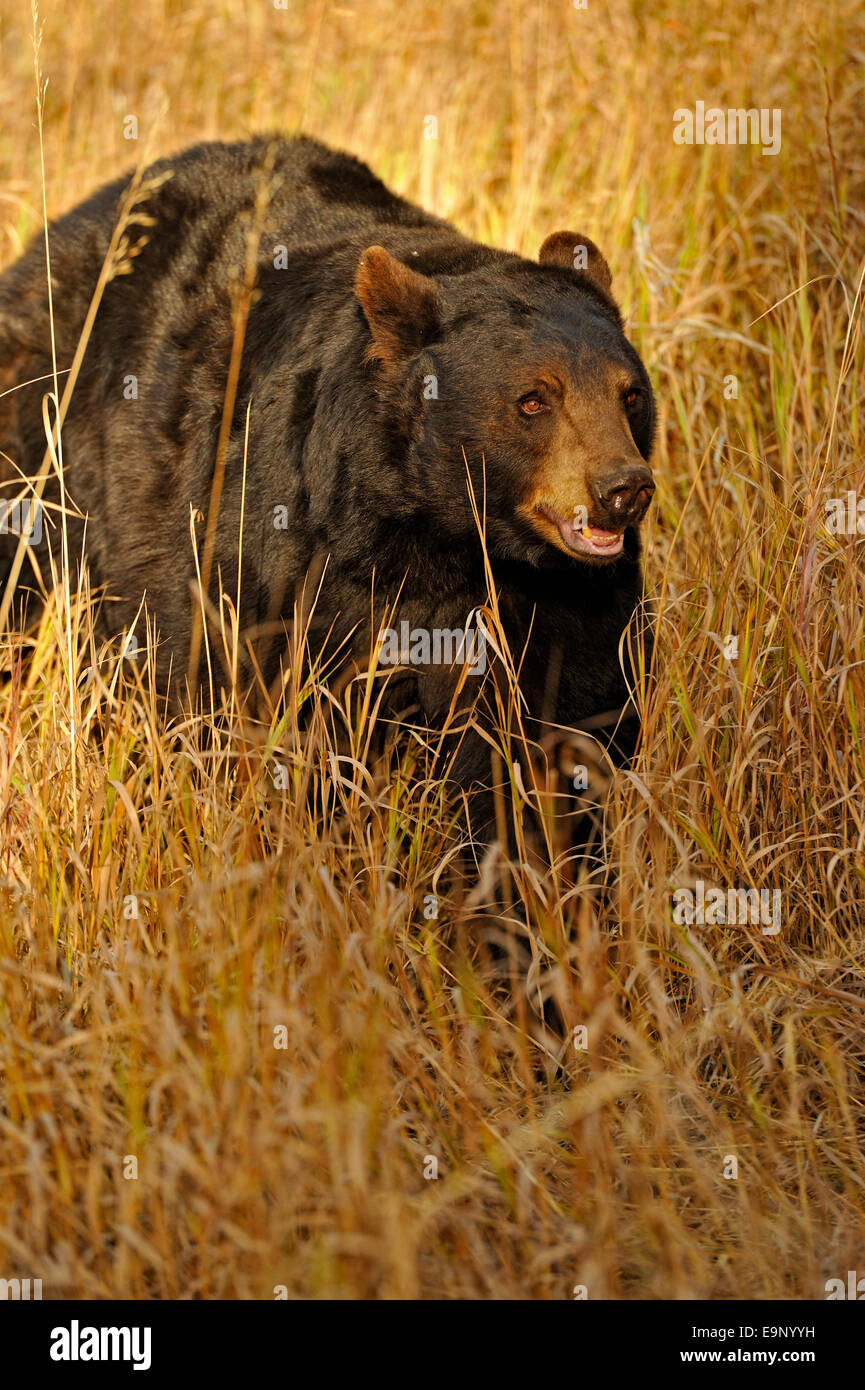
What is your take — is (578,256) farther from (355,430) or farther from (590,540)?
(590,540)

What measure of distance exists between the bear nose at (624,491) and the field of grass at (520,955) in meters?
0.45

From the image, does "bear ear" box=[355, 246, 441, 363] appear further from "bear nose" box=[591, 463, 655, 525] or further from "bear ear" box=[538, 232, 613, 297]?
"bear nose" box=[591, 463, 655, 525]

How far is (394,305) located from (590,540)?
82 centimetres

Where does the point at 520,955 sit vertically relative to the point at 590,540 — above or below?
below

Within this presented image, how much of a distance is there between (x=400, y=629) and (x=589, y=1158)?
5.58 ft

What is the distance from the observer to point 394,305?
4074 millimetres

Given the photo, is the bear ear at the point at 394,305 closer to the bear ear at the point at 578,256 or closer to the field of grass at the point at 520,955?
the bear ear at the point at 578,256

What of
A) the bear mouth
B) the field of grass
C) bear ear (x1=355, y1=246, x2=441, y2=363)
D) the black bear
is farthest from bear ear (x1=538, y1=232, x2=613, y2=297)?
the bear mouth

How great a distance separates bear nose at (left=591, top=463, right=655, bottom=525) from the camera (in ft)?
12.1

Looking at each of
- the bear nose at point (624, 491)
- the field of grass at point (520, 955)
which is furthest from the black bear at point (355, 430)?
the field of grass at point (520, 955)

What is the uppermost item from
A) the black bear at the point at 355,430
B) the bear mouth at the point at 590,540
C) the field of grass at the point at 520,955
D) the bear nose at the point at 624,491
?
the black bear at the point at 355,430

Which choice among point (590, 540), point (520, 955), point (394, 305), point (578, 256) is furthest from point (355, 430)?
point (520, 955)

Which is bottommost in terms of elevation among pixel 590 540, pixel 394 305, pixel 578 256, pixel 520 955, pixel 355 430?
pixel 520 955

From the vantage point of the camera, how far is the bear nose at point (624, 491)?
368 cm
